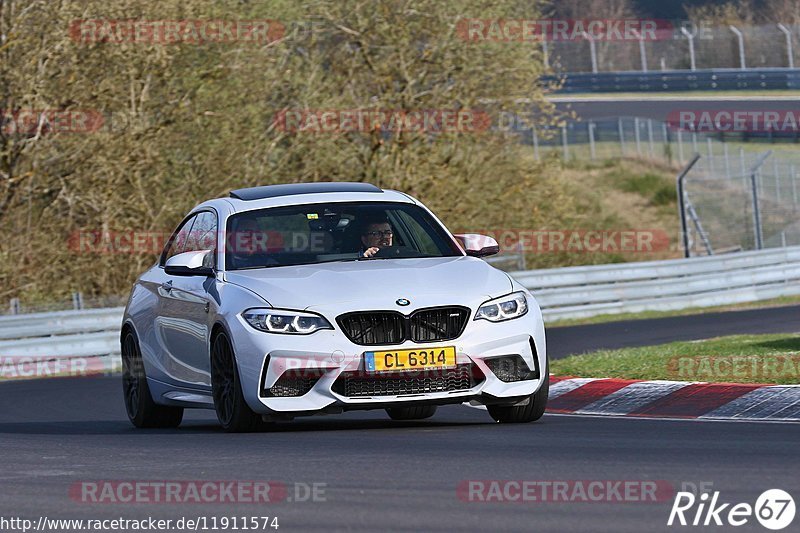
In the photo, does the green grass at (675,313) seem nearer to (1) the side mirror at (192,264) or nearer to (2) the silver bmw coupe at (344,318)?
(2) the silver bmw coupe at (344,318)

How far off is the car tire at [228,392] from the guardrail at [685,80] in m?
43.7

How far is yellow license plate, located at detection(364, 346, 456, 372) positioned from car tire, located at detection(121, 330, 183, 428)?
110 inches

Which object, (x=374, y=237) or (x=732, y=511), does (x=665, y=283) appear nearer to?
(x=374, y=237)

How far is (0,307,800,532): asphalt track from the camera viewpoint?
618cm

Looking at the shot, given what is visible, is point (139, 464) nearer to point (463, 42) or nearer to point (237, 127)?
point (237, 127)

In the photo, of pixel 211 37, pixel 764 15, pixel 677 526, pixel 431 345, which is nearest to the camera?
pixel 677 526

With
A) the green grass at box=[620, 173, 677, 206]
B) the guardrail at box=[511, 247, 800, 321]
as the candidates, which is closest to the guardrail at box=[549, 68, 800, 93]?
the green grass at box=[620, 173, 677, 206]

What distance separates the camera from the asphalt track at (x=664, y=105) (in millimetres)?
51031

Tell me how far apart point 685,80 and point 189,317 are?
48.8 metres

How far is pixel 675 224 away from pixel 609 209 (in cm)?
184

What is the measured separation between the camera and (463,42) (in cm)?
2880

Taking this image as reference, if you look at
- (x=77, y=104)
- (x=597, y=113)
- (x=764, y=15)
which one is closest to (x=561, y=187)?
(x=77, y=104)

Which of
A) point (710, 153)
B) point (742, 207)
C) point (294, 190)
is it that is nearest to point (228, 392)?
point (294, 190)

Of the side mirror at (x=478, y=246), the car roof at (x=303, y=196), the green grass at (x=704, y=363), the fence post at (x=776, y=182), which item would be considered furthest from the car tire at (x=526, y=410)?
the fence post at (x=776, y=182)
